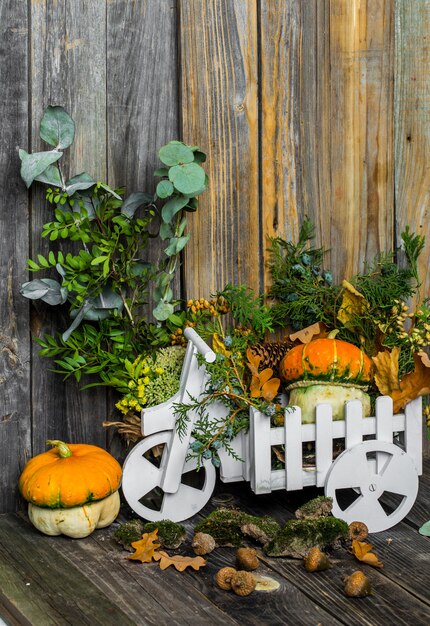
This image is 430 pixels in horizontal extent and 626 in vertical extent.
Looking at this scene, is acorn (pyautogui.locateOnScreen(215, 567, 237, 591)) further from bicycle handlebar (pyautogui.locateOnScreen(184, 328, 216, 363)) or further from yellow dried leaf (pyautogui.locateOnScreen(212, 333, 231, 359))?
yellow dried leaf (pyautogui.locateOnScreen(212, 333, 231, 359))

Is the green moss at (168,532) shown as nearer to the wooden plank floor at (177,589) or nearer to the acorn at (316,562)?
the wooden plank floor at (177,589)

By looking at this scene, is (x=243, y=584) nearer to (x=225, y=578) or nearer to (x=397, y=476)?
(x=225, y=578)

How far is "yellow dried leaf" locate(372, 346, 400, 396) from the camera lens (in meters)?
2.87

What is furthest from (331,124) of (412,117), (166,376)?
(166,376)

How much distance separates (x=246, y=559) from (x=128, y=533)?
378mm

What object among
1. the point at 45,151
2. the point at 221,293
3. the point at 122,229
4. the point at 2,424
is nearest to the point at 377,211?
the point at 221,293

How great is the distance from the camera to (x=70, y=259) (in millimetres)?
2791

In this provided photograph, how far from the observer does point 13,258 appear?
2850 millimetres

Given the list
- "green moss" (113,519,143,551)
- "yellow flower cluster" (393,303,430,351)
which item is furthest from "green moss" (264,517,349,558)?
"yellow flower cluster" (393,303,430,351)

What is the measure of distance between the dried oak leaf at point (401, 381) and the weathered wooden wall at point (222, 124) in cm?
52

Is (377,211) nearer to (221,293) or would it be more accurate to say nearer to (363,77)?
(363,77)

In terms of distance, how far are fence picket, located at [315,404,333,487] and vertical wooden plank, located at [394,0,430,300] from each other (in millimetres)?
870

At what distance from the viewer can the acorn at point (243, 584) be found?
2.33 metres

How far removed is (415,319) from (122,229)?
3.91ft
